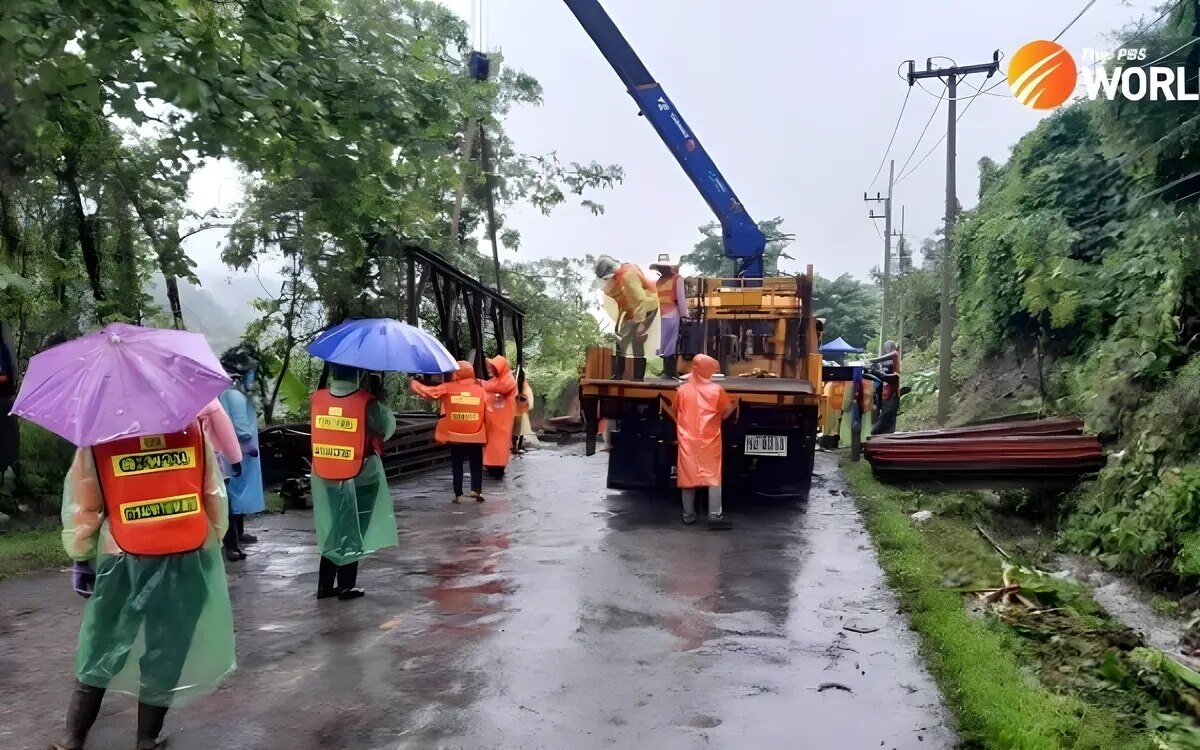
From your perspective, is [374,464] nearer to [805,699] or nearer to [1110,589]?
[805,699]

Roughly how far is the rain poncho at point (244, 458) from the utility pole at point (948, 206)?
45.8 feet

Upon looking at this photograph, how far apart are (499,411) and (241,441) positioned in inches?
185

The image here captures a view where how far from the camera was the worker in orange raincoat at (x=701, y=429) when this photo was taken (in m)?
8.73

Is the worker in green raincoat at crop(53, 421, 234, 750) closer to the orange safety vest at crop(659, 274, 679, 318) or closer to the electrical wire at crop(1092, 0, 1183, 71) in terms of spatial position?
the electrical wire at crop(1092, 0, 1183, 71)

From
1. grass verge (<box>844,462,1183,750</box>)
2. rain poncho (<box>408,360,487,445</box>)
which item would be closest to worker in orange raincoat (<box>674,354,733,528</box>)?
grass verge (<box>844,462,1183,750</box>)

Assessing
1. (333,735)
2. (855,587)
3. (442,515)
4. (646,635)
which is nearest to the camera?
(333,735)

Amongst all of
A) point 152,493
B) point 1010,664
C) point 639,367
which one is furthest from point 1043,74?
point 152,493

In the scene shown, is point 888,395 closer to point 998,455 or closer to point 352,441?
point 998,455

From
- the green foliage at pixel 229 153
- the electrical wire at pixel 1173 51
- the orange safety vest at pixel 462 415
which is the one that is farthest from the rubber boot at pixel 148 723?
the electrical wire at pixel 1173 51

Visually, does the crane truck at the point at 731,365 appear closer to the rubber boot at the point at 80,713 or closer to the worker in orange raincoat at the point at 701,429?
the worker in orange raincoat at the point at 701,429

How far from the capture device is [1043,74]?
1315 cm

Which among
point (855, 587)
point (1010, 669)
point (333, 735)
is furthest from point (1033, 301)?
point (333, 735)

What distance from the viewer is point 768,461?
9867 mm

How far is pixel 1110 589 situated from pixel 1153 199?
3.03 metres
